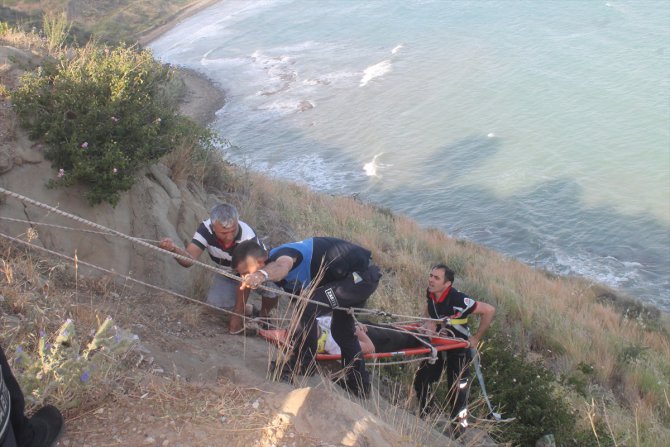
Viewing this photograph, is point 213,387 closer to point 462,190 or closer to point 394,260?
point 394,260

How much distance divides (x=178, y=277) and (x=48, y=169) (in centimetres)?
185

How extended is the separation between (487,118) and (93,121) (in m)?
28.3

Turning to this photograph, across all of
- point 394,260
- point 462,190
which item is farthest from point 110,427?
point 462,190

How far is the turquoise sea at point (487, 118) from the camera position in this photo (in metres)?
23.9

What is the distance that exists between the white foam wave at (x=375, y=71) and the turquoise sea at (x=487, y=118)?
0.40 feet

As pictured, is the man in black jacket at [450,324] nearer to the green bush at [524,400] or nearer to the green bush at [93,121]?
the green bush at [524,400]

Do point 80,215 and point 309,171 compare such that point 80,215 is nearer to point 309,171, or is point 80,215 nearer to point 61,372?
point 61,372

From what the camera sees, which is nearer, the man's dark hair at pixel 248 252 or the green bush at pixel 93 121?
the man's dark hair at pixel 248 252

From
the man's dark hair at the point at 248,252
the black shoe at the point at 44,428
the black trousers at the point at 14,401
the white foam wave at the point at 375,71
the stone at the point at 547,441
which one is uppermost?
the black trousers at the point at 14,401

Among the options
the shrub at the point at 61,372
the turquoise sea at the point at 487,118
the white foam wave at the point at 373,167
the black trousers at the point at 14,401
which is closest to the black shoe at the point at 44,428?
the black trousers at the point at 14,401

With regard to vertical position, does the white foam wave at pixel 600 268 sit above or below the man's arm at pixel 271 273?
below

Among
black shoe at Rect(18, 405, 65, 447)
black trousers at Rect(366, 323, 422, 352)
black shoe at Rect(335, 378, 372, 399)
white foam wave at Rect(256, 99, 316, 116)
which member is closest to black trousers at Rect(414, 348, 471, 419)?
black trousers at Rect(366, 323, 422, 352)

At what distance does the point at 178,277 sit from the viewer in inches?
304

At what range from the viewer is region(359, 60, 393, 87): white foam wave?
133 ft
